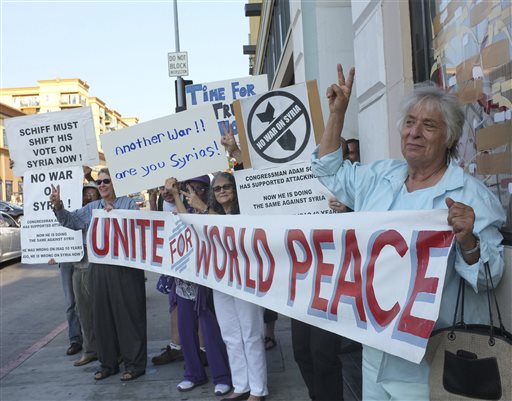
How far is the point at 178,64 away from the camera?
1266cm

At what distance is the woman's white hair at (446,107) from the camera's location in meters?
2.12

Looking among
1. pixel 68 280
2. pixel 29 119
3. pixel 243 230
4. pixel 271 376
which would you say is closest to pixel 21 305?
pixel 68 280

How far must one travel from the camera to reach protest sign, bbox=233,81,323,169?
3455mm

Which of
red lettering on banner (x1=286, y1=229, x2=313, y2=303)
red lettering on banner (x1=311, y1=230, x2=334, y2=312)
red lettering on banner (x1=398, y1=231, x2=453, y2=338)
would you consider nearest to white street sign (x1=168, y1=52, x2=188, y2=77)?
red lettering on banner (x1=286, y1=229, x2=313, y2=303)

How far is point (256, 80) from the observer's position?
484 cm

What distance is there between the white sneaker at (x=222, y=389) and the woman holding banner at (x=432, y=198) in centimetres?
208

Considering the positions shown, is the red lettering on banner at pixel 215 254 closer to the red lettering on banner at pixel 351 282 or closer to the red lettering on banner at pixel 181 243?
the red lettering on banner at pixel 181 243

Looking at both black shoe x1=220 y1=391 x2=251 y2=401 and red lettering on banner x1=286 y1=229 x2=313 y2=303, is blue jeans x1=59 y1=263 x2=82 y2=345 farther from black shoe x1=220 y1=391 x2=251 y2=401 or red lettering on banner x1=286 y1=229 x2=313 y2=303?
red lettering on banner x1=286 y1=229 x2=313 y2=303

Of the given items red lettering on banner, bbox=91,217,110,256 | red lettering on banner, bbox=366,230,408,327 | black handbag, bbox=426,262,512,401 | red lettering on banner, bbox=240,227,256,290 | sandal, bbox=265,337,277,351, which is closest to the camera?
black handbag, bbox=426,262,512,401

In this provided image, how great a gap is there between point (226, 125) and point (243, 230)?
69.9 inches

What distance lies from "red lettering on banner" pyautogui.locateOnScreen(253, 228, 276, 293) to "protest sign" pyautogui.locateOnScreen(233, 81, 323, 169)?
1.91 feet

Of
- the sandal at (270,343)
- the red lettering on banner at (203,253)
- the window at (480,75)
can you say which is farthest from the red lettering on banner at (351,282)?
the sandal at (270,343)

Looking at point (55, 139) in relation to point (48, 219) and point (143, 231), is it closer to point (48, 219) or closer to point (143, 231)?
point (48, 219)

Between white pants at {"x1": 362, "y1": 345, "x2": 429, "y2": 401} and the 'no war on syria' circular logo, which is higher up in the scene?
the 'no war on syria' circular logo
